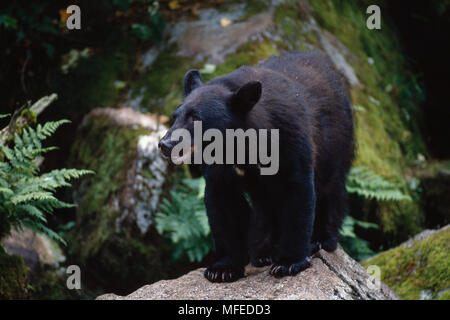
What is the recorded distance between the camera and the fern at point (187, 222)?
6070 mm

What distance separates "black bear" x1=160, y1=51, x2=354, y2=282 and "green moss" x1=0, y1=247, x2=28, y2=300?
1.73 m

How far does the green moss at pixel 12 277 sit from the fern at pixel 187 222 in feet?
5.50

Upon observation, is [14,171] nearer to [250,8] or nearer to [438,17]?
[250,8]

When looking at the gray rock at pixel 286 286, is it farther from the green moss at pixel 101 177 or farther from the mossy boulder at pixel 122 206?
the green moss at pixel 101 177

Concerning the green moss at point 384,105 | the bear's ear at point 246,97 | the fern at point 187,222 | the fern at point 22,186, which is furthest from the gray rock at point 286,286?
the green moss at point 384,105

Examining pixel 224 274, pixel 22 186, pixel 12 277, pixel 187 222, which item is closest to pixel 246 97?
pixel 224 274

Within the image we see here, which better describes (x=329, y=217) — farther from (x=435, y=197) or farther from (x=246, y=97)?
(x=435, y=197)

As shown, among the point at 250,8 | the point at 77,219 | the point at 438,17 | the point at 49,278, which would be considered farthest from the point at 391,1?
the point at 49,278

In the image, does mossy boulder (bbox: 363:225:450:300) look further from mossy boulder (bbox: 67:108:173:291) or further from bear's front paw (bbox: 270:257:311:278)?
mossy boulder (bbox: 67:108:173:291)

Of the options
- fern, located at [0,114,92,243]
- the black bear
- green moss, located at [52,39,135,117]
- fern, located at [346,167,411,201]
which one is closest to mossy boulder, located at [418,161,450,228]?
fern, located at [346,167,411,201]

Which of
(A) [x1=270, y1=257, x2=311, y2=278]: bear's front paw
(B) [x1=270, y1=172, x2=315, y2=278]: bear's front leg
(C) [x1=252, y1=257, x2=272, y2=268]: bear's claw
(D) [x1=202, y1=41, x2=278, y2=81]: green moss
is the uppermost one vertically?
(D) [x1=202, y1=41, x2=278, y2=81]: green moss

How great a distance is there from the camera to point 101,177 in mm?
6855

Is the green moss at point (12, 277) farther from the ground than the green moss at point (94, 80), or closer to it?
closer to it

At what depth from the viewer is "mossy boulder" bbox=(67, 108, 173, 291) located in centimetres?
635
